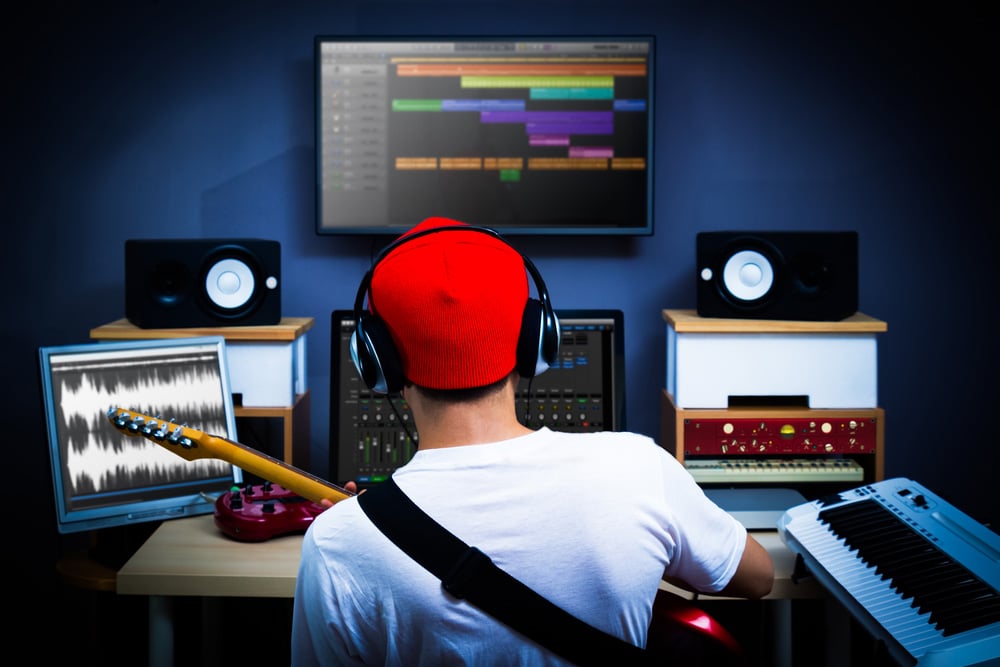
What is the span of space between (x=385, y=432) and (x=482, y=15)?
48.4 inches

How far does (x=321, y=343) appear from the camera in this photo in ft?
8.47

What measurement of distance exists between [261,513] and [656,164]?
146cm

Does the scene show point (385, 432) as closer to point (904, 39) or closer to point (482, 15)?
point (482, 15)

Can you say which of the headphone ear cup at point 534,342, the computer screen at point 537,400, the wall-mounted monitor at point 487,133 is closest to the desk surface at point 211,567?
the computer screen at point 537,400

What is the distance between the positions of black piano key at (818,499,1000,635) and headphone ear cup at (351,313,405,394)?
0.91 metres

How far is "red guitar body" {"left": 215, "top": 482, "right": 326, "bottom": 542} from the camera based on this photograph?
185 cm

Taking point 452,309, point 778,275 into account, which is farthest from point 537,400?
point 452,309

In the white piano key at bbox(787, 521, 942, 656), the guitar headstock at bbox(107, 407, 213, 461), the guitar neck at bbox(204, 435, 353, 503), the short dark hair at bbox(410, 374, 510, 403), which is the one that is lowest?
the white piano key at bbox(787, 521, 942, 656)

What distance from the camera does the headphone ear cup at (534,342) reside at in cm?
116

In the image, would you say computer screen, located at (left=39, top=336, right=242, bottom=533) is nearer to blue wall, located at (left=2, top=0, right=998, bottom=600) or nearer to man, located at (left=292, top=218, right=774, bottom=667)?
blue wall, located at (left=2, top=0, right=998, bottom=600)

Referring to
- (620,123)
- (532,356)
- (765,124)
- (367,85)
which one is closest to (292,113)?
(367,85)

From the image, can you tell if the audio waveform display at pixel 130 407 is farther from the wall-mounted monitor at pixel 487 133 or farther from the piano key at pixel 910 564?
the piano key at pixel 910 564

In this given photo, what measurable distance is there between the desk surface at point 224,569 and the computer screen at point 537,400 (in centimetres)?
31

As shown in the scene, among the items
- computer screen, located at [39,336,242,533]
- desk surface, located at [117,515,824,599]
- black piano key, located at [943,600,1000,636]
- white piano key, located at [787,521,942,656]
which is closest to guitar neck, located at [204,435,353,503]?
desk surface, located at [117,515,824,599]
